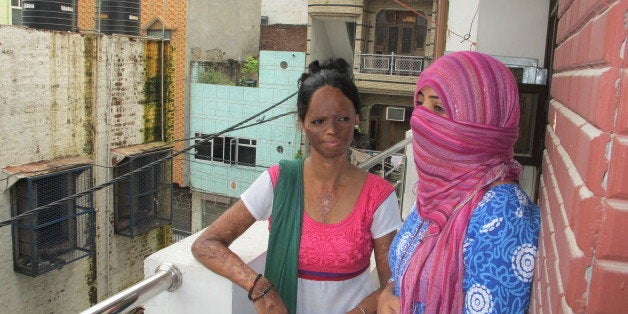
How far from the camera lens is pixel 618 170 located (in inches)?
28.2

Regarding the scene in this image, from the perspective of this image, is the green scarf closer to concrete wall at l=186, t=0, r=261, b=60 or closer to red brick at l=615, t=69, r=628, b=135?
red brick at l=615, t=69, r=628, b=135

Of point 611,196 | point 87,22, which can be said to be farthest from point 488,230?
point 87,22

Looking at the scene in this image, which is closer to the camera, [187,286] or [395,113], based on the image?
[187,286]

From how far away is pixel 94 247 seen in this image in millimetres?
9781

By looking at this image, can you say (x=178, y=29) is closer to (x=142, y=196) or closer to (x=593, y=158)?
(x=142, y=196)

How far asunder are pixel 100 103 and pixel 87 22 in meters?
6.88

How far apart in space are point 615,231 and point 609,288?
78mm

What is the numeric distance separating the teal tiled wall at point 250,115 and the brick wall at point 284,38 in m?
0.75

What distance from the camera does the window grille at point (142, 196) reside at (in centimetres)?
1013

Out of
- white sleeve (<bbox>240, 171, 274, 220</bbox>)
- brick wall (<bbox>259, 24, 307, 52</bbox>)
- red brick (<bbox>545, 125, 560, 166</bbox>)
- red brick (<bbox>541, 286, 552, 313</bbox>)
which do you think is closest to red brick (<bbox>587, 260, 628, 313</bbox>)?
red brick (<bbox>541, 286, 552, 313</bbox>)

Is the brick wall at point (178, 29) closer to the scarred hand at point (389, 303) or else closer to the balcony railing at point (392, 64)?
the balcony railing at point (392, 64)

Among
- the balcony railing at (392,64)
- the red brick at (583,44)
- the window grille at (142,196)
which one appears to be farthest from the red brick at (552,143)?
the balcony railing at (392,64)

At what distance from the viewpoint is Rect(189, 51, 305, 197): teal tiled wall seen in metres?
14.5

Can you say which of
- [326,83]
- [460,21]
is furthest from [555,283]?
[460,21]
